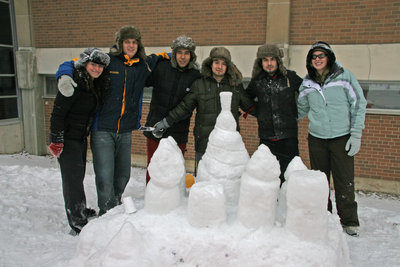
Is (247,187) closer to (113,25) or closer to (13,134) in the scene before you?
(113,25)

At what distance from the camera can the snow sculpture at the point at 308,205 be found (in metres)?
2.06

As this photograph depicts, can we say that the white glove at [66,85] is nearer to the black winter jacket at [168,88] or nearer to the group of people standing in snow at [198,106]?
the group of people standing in snow at [198,106]

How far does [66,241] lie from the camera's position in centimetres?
321

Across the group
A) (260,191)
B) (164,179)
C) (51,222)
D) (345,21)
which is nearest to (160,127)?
(164,179)

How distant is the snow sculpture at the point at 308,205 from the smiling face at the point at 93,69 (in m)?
2.22

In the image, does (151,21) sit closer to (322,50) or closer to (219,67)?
(219,67)

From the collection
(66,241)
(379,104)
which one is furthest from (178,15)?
(66,241)

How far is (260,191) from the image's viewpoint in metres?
2.20

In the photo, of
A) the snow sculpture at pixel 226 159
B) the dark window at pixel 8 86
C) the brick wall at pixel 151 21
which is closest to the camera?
the snow sculpture at pixel 226 159

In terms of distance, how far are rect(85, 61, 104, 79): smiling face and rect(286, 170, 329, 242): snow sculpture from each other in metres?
2.22

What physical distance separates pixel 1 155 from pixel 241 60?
606cm

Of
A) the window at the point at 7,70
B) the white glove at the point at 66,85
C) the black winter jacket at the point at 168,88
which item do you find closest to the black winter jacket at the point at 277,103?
the black winter jacket at the point at 168,88

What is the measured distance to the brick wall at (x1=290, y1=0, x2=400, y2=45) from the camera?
5.08 metres

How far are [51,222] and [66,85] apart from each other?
76.2 inches
